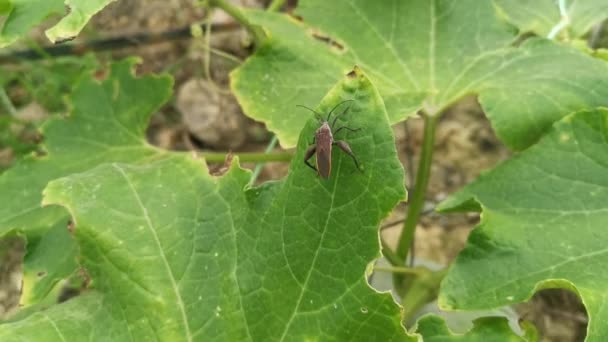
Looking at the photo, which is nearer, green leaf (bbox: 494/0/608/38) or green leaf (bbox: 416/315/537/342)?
green leaf (bbox: 416/315/537/342)

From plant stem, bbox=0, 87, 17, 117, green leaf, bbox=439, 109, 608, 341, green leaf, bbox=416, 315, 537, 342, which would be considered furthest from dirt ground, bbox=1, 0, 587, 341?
green leaf, bbox=416, 315, 537, 342

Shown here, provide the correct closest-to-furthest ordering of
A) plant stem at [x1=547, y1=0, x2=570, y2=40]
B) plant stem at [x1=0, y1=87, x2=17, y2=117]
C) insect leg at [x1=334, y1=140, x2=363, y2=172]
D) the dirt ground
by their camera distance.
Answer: insect leg at [x1=334, y1=140, x2=363, y2=172] < plant stem at [x1=547, y1=0, x2=570, y2=40] < the dirt ground < plant stem at [x1=0, y1=87, x2=17, y2=117]

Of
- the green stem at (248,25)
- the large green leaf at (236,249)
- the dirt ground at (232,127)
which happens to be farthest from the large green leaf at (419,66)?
the dirt ground at (232,127)

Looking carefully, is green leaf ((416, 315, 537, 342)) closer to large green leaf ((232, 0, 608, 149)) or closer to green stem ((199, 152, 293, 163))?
large green leaf ((232, 0, 608, 149))

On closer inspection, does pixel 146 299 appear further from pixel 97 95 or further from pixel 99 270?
pixel 97 95

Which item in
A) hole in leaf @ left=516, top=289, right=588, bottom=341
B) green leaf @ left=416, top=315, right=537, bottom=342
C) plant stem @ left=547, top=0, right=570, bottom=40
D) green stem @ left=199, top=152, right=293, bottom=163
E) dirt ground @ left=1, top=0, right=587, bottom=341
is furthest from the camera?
A: dirt ground @ left=1, top=0, right=587, bottom=341

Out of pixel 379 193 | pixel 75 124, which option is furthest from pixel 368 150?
pixel 75 124

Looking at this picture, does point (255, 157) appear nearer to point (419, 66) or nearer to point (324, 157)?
point (419, 66)

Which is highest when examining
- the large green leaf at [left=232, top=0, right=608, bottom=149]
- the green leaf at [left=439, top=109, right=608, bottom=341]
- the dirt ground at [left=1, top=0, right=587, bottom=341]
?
the large green leaf at [left=232, top=0, right=608, bottom=149]

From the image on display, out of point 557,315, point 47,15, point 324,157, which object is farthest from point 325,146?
point 557,315
